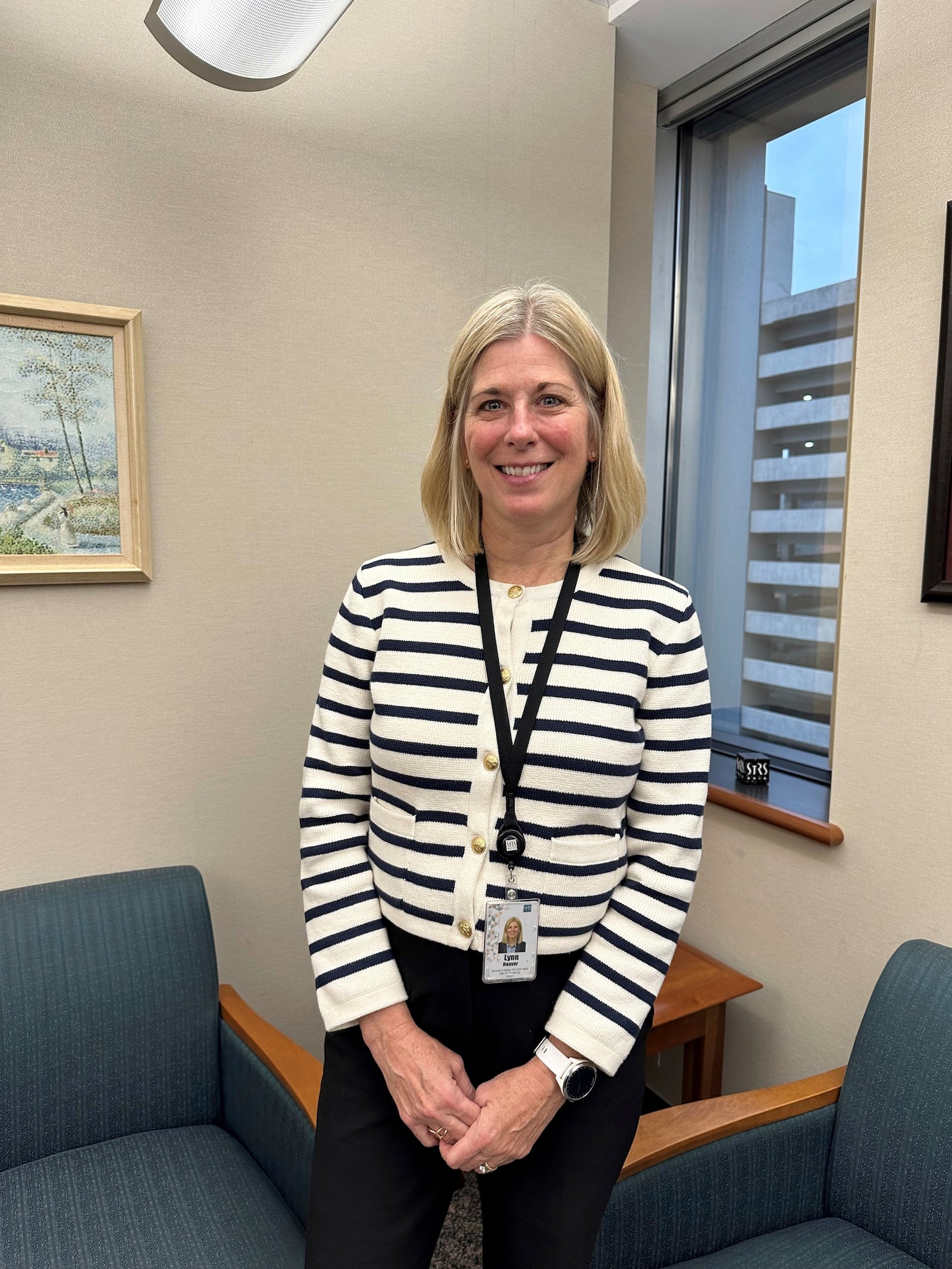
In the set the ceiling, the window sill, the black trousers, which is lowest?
the black trousers

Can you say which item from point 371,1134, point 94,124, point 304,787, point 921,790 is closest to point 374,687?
point 304,787

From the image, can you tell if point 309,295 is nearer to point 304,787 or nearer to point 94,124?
point 94,124

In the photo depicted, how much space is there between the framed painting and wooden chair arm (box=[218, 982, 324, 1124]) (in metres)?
0.86

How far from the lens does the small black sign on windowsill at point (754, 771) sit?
217 centimetres

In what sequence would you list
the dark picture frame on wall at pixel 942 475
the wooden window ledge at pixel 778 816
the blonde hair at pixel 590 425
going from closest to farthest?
the blonde hair at pixel 590 425, the dark picture frame on wall at pixel 942 475, the wooden window ledge at pixel 778 816

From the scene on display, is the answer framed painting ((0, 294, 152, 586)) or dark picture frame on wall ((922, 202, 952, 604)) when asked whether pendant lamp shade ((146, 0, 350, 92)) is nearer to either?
framed painting ((0, 294, 152, 586))

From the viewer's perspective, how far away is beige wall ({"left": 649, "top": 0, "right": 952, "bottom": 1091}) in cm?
162

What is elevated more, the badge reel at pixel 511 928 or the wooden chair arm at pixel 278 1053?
the badge reel at pixel 511 928

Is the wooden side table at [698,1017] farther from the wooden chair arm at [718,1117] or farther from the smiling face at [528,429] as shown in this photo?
the smiling face at [528,429]

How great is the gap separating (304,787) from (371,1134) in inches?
17.2

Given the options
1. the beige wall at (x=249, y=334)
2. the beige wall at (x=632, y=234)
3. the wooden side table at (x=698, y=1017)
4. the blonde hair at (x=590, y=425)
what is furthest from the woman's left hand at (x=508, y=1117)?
the beige wall at (x=632, y=234)

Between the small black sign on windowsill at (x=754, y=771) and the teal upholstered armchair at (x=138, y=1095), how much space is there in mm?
1228

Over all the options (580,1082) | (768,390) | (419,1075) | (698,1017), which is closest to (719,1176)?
(698,1017)

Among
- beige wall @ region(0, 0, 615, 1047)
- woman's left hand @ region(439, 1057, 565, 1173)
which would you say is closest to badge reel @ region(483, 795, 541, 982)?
woman's left hand @ region(439, 1057, 565, 1173)
